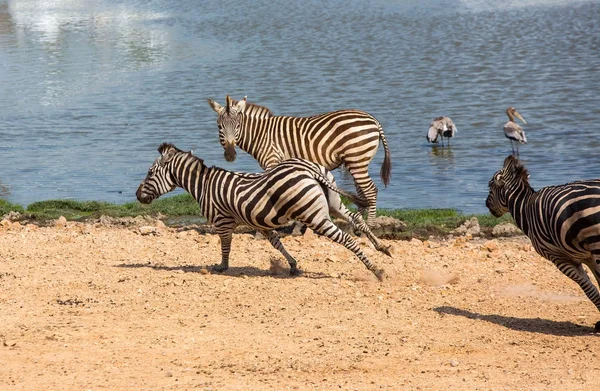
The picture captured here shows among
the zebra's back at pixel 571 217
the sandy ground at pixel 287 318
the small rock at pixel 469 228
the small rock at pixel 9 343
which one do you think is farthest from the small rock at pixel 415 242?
the small rock at pixel 9 343

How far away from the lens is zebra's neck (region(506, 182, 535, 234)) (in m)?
9.04

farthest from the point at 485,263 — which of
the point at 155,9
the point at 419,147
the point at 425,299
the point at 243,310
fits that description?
the point at 155,9

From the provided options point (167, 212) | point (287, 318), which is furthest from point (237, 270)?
point (167, 212)

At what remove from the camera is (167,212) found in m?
14.6

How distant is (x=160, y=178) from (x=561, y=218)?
4516 millimetres

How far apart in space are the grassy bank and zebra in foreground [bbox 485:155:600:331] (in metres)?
3.62

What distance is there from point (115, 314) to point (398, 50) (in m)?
26.7

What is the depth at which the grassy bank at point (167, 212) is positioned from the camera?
13.2 m

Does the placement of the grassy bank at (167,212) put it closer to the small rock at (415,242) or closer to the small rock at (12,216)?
the small rock at (12,216)

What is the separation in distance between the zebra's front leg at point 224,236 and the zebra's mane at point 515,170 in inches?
109

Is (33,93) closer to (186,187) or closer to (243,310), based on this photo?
(186,187)

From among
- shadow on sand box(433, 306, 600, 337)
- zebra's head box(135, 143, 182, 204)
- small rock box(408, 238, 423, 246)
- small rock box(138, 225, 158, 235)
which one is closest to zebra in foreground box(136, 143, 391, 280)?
zebra's head box(135, 143, 182, 204)

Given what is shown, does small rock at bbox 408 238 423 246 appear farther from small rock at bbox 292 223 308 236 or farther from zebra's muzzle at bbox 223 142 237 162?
zebra's muzzle at bbox 223 142 237 162

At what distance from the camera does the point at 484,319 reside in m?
8.82
